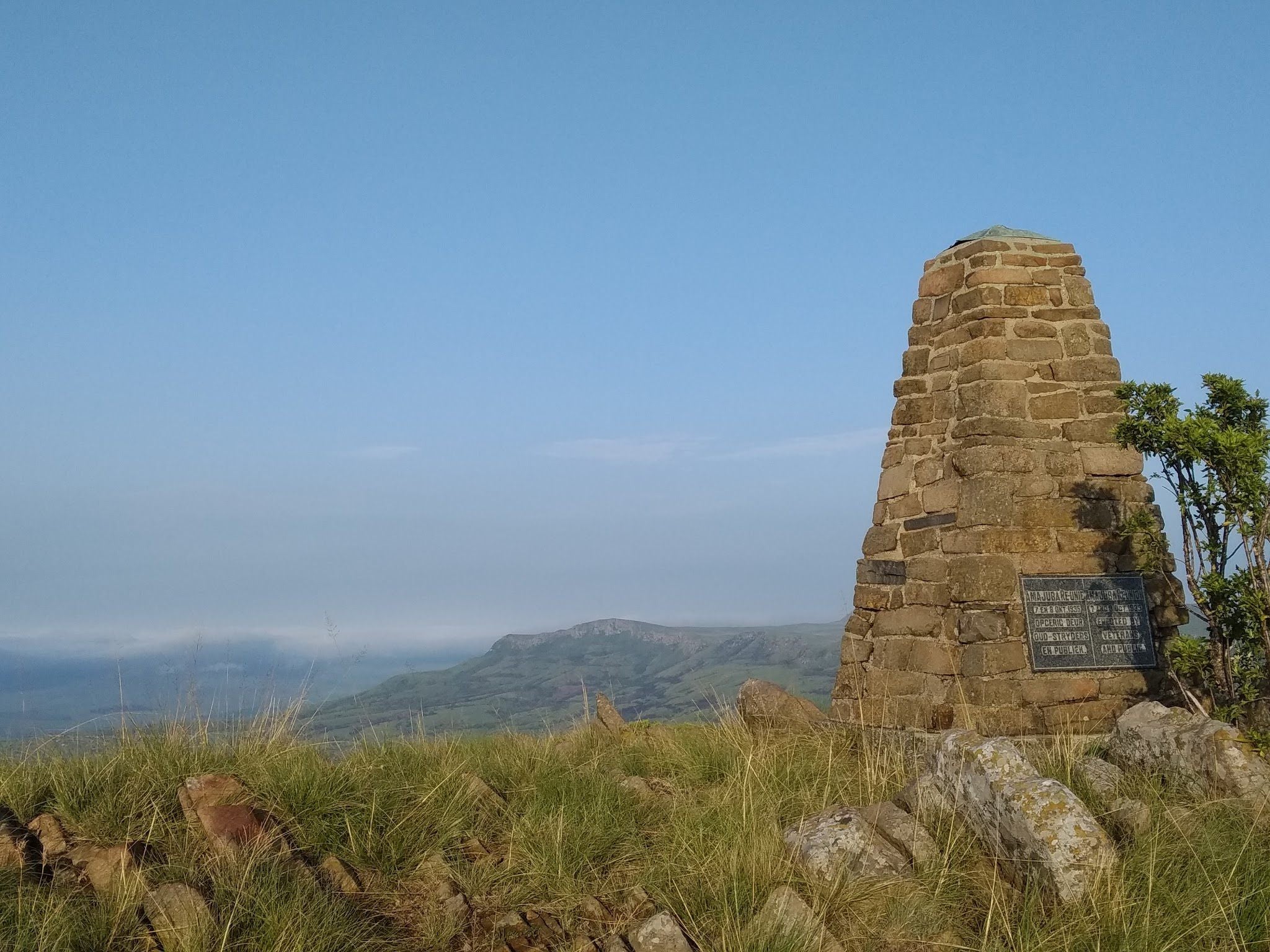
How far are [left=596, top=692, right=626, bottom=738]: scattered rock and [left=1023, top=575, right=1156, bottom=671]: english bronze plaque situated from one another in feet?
14.6

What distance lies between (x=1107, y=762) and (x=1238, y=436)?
8.90 ft

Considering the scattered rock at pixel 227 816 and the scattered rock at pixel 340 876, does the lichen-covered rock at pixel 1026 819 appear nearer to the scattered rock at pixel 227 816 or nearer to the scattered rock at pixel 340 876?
the scattered rock at pixel 340 876

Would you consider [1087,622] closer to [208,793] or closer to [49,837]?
[208,793]

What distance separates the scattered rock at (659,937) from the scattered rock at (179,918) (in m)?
1.93

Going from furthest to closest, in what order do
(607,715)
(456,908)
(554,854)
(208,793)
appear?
(607,715)
(208,793)
(554,854)
(456,908)

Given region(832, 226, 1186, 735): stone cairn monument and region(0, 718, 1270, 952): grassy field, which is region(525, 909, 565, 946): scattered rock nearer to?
region(0, 718, 1270, 952): grassy field

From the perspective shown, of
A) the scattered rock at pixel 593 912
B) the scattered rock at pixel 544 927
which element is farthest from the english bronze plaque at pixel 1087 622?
the scattered rock at pixel 544 927

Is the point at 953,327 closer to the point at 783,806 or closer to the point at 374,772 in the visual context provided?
the point at 783,806

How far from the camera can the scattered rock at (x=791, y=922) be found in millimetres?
4590

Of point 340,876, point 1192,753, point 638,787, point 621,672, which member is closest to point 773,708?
point 638,787

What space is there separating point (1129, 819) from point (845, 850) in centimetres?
173

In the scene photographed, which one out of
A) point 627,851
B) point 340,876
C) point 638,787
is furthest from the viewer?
point 638,787

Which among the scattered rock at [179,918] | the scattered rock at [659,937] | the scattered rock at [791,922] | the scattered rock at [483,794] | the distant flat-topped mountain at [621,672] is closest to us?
the scattered rock at [179,918]

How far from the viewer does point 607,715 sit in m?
Answer: 11.3
